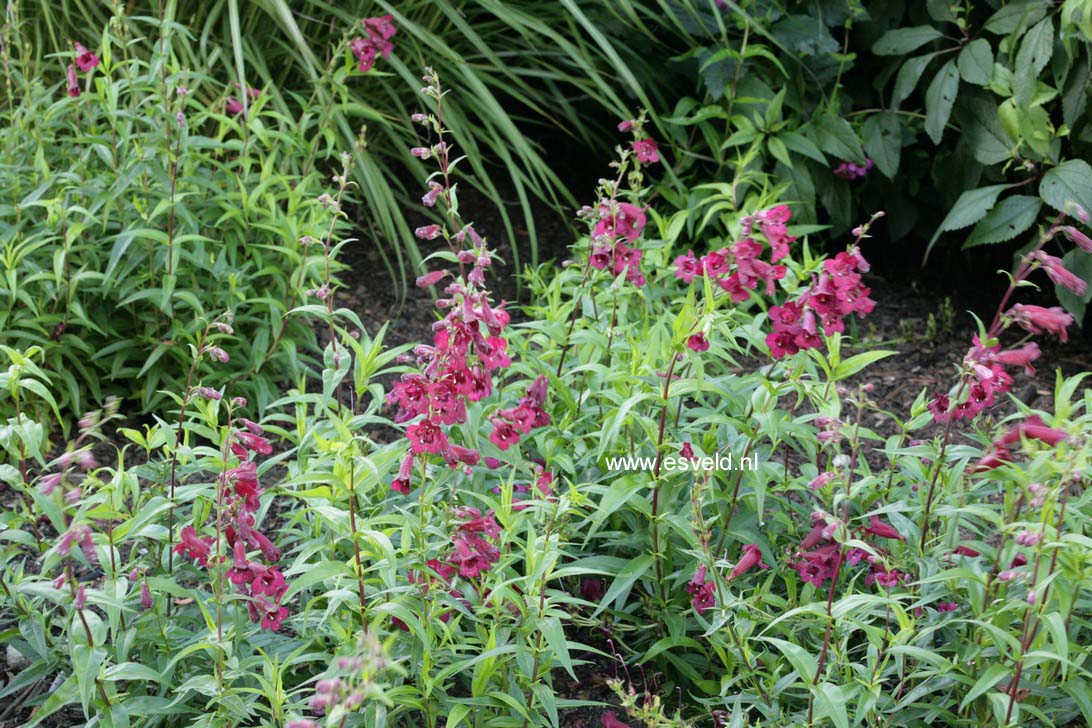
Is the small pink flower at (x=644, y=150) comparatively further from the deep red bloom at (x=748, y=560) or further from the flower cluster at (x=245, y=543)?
the flower cluster at (x=245, y=543)

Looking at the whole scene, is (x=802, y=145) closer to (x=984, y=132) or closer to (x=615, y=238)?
(x=984, y=132)

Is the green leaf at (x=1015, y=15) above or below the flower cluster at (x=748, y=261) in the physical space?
above

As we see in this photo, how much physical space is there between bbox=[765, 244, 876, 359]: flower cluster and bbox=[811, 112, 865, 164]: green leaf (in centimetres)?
170

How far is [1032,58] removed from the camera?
3.30 m

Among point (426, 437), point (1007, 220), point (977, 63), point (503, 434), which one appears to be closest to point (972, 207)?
point (1007, 220)

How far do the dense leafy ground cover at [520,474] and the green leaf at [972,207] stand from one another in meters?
0.01

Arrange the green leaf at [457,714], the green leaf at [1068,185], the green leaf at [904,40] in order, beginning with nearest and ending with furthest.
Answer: the green leaf at [457,714] < the green leaf at [1068,185] < the green leaf at [904,40]

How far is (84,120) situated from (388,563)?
227 cm

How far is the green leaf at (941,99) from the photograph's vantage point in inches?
137

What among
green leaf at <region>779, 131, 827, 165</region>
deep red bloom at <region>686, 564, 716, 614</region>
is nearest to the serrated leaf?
green leaf at <region>779, 131, 827, 165</region>

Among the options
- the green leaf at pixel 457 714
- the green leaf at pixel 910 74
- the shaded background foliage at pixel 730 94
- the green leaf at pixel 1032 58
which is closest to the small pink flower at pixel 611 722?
the green leaf at pixel 457 714

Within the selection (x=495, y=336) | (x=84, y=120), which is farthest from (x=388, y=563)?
(x=84, y=120)

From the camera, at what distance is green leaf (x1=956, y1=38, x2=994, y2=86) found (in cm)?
346

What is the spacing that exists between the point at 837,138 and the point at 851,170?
13 cm
